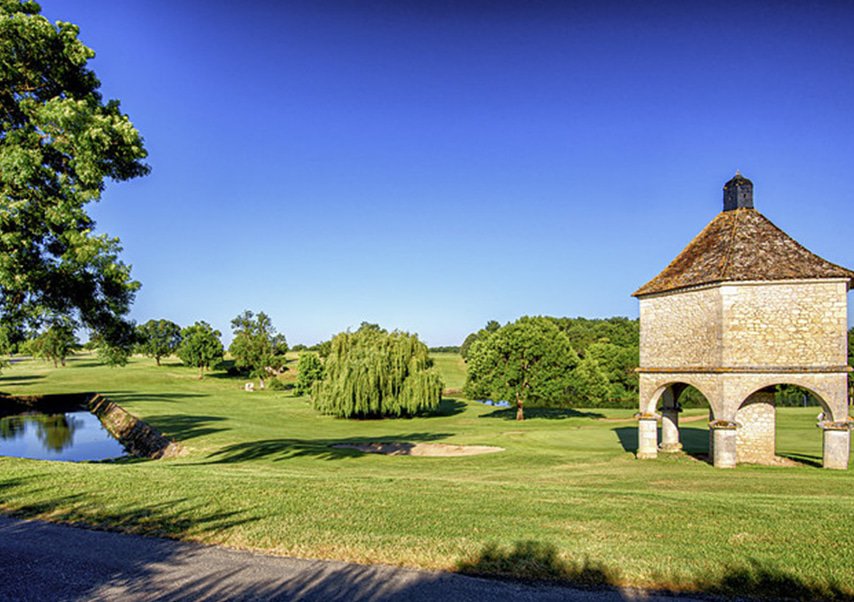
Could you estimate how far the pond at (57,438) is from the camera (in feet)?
92.7

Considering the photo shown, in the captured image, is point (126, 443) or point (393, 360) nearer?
Answer: point (126, 443)

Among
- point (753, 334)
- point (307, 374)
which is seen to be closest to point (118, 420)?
point (307, 374)

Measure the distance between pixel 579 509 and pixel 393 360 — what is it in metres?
32.7

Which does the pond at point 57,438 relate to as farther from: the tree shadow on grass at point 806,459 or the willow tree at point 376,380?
the tree shadow on grass at point 806,459

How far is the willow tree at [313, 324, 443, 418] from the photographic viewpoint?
39562 mm

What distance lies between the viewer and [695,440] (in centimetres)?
2555

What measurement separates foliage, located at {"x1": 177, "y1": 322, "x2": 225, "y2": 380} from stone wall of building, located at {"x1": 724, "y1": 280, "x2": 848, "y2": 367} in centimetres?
7820

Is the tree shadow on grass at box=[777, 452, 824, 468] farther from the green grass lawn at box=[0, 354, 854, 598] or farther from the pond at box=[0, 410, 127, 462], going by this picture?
the pond at box=[0, 410, 127, 462]

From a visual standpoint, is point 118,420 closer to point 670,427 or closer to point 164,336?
point 670,427

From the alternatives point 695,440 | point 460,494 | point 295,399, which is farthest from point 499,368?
point 460,494

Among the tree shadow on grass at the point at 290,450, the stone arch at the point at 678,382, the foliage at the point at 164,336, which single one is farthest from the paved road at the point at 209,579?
the foliage at the point at 164,336

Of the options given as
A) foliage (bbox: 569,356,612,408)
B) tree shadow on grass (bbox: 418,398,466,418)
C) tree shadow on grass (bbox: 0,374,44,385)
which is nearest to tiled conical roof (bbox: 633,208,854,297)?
foliage (bbox: 569,356,612,408)

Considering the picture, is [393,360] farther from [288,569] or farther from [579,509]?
[288,569]

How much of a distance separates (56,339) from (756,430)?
22139mm
